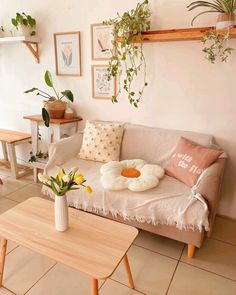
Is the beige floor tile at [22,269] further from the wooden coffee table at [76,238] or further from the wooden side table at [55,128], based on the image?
the wooden side table at [55,128]

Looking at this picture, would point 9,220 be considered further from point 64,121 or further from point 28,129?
point 28,129

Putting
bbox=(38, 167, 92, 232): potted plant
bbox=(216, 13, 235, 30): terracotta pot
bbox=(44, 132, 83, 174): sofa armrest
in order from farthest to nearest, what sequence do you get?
bbox=(44, 132, 83, 174): sofa armrest, bbox=(216, 13, 235, 30): terracotta pot, bbox=(38, 167, 92, 232): potted plant

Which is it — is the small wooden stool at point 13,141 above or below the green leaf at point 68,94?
below

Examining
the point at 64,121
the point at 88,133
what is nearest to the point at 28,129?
the point at 64,121

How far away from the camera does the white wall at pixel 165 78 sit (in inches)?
80.5

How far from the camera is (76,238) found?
4.23ft

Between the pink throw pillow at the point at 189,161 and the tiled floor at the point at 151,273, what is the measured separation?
54cm

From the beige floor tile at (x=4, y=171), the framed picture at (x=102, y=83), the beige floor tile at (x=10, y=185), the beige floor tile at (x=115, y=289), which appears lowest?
the beige floor tile at (x=115, y=289)

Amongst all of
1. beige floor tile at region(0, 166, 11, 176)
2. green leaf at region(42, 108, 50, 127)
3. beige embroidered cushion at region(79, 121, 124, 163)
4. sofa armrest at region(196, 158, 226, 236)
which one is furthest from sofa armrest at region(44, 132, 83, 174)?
sofa armrest at region(196, 158, 226, 236)

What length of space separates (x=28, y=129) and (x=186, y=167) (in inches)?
88.6

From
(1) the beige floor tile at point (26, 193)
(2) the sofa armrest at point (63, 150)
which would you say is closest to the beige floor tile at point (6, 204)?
(1) the beige floor tile at point (26, 193)

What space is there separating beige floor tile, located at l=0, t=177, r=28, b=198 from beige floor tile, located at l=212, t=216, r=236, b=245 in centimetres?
211

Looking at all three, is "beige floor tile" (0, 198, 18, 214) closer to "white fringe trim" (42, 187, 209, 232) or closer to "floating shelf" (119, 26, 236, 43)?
"white fringe trim" (42, 187, 209, 232)

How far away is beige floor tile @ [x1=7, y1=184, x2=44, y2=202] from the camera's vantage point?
2.52 meters
